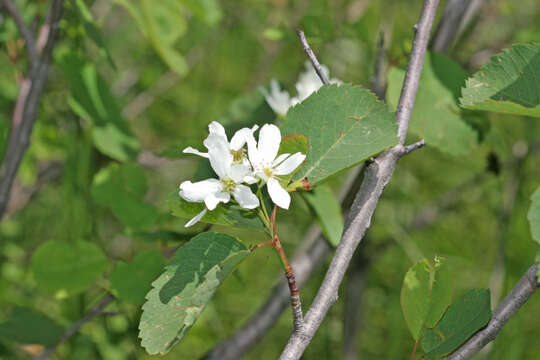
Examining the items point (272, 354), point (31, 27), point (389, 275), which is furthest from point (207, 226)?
point (389, 275)

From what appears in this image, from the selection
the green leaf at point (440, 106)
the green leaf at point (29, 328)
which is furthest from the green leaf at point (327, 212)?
the green leaf at point (29, 328)

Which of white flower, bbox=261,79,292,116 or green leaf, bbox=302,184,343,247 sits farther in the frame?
white flower, bbox=261,79,292,116

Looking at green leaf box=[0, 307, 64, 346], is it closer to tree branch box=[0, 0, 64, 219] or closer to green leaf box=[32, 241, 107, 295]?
green leaf box=[32, 241, 107, 295]

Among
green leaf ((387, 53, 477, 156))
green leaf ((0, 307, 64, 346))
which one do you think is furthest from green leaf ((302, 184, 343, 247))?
green leaf ((0, 307, 64, 346))

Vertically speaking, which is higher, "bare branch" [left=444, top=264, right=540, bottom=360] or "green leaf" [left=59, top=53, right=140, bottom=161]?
"green leaf" [left=59, top=53, right=140, bottom=161]

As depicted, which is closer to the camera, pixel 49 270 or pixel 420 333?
pixel 420 333

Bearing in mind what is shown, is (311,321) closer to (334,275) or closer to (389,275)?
(334,275)
